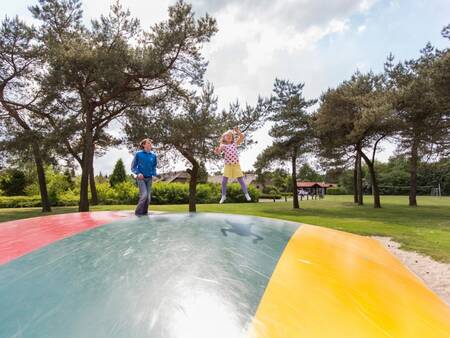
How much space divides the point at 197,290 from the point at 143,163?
11.6 feet

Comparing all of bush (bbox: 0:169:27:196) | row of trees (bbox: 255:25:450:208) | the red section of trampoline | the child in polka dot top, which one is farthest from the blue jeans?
bush (bbox: 0:169:27:196)

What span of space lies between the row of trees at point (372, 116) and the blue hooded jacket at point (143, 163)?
15.3 m

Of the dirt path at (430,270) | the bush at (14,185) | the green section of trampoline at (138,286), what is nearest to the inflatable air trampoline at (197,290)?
the green section of trampoline at (138,286)

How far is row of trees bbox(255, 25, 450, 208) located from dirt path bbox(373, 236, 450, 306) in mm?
11044

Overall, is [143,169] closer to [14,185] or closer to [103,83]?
[103,83]

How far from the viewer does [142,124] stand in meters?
16.6

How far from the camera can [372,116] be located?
18.4 m

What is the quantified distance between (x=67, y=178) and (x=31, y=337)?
37923mm

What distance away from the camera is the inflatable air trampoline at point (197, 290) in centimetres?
177

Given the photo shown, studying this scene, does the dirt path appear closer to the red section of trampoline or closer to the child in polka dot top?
the child in polka dot top

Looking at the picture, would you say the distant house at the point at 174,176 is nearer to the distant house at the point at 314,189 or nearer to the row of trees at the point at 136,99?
the row of trees at the point at 136,99

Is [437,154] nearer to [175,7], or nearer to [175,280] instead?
[175,7]

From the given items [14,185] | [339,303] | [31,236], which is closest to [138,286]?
[339,303]

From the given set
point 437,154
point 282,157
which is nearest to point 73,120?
point 282,157
